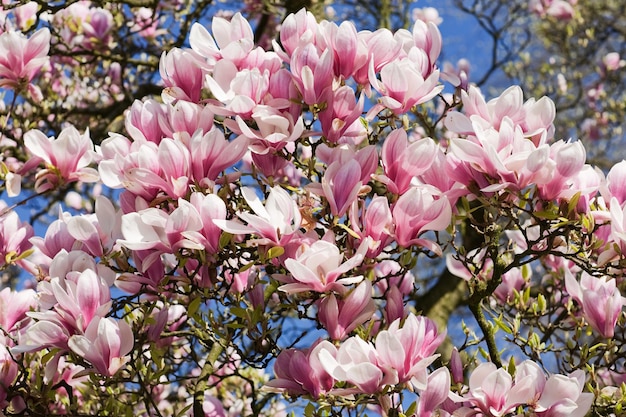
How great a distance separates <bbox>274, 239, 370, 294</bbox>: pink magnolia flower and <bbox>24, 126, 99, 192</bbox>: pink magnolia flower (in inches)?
31.3

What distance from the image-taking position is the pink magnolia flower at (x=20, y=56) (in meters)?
2.21

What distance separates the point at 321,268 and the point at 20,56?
1.32 meters

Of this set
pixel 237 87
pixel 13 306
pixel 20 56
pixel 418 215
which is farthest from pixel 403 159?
pixel 20 56

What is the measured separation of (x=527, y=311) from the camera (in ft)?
7.86

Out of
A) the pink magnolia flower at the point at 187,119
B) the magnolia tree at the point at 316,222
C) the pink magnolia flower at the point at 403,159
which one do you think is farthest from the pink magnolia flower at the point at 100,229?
the pink magnolia flower at the point at 403,159

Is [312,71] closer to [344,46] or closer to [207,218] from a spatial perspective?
[344,46]

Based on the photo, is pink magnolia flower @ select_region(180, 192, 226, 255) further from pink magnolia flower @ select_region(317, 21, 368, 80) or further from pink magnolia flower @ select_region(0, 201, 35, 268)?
pink magnolia flower @ select_region(0, 201, 35, 268)

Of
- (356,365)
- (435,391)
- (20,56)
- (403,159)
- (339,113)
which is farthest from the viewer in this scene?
(20,56)

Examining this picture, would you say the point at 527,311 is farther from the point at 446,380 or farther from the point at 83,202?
the point at 83,202

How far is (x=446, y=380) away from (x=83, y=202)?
375cm

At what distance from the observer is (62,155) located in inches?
78.9

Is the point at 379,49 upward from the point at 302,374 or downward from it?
upward

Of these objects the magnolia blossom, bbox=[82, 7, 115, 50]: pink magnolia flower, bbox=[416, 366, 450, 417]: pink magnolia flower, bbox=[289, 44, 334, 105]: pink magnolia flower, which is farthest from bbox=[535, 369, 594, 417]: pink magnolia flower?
bbox=[82, 7, 115, 50]: pink magnolia flower

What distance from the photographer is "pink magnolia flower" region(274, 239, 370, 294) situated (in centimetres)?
149
